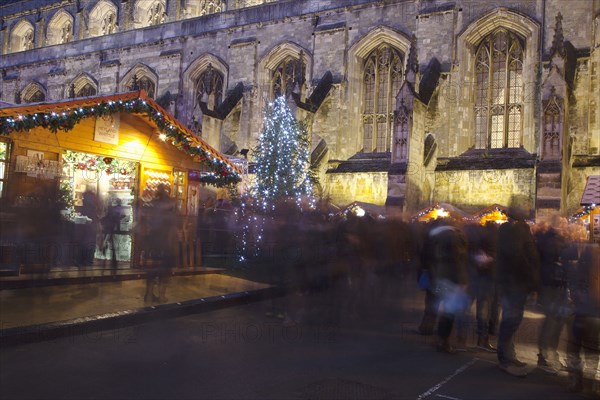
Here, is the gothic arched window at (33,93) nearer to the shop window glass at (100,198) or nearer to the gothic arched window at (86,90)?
the gothic arched window at (86,90)

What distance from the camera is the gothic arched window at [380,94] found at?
2142 cm

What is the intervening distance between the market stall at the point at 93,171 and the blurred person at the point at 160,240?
1.53 metres

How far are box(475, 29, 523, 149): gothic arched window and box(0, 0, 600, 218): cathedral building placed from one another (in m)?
0.04

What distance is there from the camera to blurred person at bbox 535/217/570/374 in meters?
6.28

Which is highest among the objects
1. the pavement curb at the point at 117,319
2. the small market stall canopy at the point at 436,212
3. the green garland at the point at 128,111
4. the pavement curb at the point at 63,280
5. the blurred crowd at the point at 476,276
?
the green garland at the point at 128,111

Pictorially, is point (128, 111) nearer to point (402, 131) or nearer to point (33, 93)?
point (402, 131)

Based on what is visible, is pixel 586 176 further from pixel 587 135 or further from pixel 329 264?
pixel 329 264

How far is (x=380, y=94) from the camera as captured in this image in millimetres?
21812

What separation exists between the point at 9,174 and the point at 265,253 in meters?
7.44

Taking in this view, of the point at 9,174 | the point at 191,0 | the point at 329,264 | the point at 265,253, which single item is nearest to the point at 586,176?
the point at 265,253

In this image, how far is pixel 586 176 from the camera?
57.1 feet

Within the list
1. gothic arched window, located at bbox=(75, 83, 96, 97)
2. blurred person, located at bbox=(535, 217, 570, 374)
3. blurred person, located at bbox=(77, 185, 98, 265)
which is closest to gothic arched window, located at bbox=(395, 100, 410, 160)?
blurred person, located at bbox=(77, 185, 98, 265)

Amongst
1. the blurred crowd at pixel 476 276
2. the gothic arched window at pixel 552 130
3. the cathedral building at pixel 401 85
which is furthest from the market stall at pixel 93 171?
the gothic arched window at pixel 552 130

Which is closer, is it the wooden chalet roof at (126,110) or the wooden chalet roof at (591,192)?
the wooden chalet roof at (126,110)
